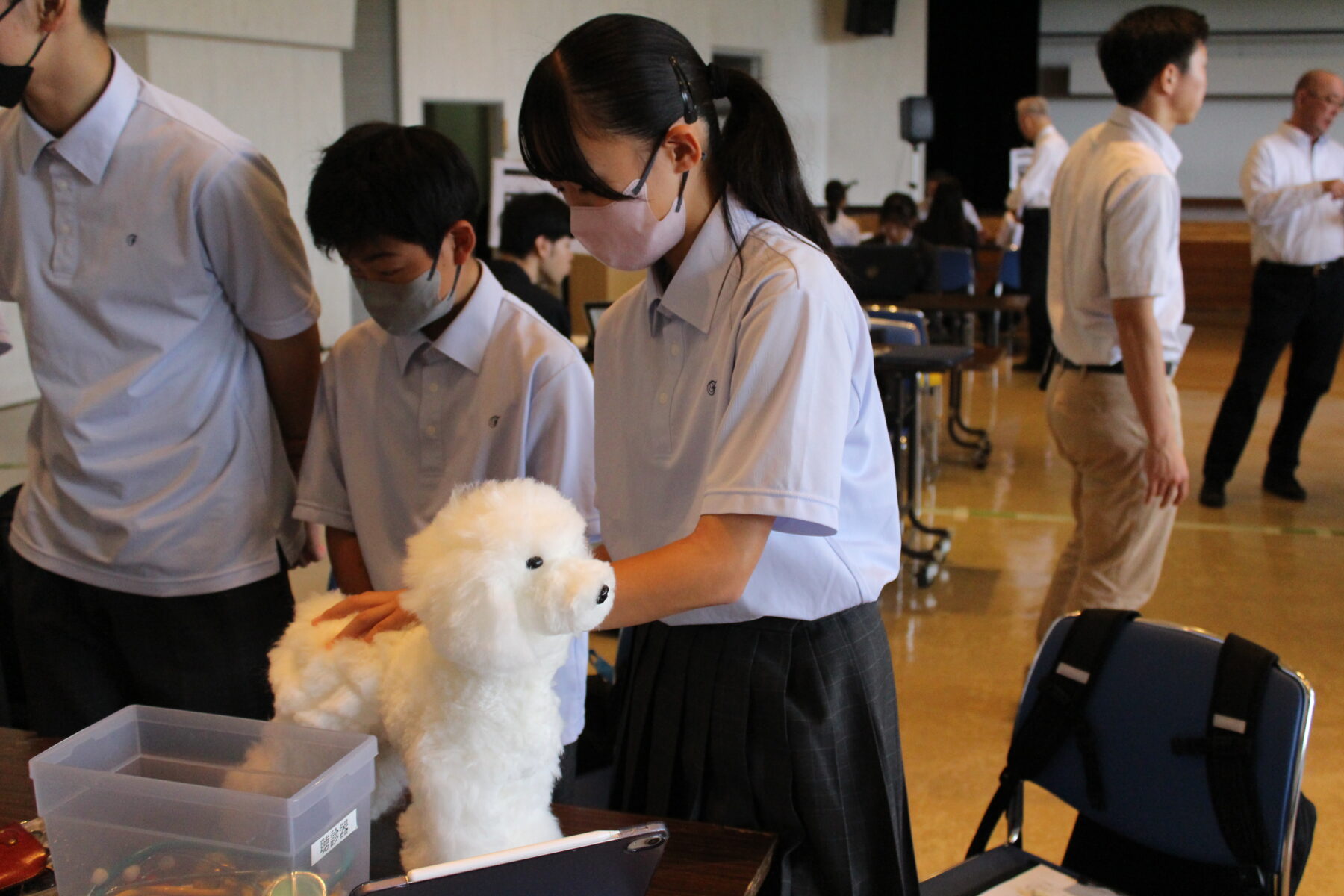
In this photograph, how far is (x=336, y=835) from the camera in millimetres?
853

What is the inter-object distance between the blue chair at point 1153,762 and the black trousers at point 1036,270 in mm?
5897

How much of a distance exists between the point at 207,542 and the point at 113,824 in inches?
24.4

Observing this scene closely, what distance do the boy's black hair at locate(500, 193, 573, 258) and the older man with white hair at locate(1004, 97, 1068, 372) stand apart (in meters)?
Result: 4.45

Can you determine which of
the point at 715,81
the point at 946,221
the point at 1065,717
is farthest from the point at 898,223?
the point at 715,81

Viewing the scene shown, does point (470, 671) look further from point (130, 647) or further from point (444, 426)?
point (130, 647)

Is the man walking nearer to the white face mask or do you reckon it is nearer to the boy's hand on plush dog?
the white face mask

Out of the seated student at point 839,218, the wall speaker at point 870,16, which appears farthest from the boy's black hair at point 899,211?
the wall speaker at point 870,16

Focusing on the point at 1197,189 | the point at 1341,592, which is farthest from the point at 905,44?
the point at 1341,592

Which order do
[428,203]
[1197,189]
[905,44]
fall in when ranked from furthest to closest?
[1197,189] → [905,44] → [428,203]

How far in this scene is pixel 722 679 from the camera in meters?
1.15

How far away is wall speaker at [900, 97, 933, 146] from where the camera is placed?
10.9 metres

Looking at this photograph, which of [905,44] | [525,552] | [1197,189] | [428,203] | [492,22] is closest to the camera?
[525,552]

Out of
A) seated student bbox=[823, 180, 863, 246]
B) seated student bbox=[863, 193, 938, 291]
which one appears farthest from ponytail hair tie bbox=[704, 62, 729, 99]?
seated student bbox=[823, 180, 863, 246]

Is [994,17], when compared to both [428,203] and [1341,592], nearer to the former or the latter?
[1341,592]
